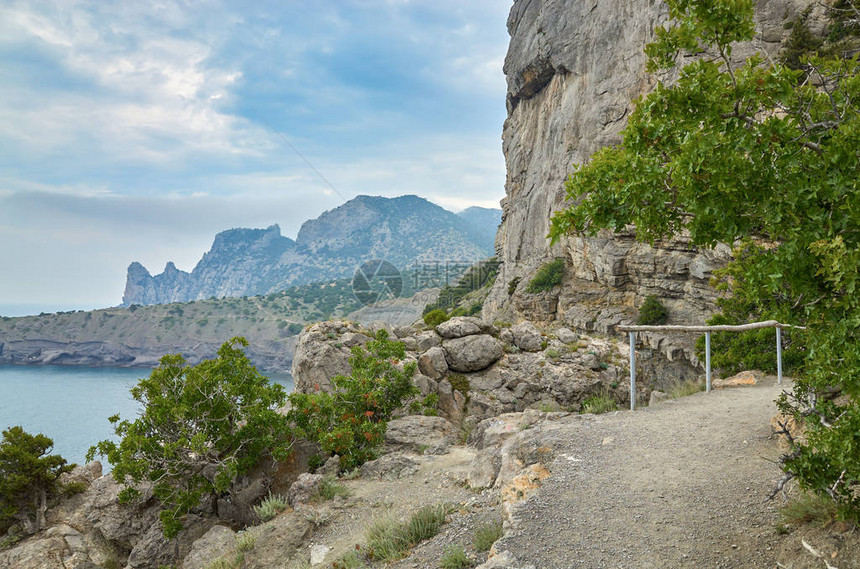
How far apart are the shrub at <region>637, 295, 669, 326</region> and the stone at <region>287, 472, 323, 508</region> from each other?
77.5 feet

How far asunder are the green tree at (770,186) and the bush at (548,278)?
32717 mm

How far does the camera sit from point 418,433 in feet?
34.6

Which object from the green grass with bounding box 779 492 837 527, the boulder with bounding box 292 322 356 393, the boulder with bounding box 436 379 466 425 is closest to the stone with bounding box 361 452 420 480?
the boulder with bounding box 436 379 466 425

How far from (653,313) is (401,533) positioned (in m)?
25.2

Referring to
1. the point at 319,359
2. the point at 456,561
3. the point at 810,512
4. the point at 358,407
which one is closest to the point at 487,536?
the point at 456,561

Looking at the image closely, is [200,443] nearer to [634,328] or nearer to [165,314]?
[634,328]

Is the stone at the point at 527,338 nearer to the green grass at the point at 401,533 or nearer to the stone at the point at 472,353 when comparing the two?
the stone at the point at 472,353

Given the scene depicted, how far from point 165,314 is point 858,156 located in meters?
127

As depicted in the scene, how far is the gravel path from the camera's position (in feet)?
13.5

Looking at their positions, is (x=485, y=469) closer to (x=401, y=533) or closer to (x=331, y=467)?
(x=401, y=533)

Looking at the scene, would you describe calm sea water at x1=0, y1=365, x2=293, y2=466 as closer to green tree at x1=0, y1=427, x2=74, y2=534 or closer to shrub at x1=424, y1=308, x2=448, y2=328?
shrub at x1=424, y1=308, x2=448, y2=328

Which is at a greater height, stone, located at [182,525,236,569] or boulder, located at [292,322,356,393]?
boulder, located at [292,322,356,393]

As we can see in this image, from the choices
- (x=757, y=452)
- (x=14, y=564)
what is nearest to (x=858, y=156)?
(x=757, y=452)

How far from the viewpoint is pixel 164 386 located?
9258 millimetres
